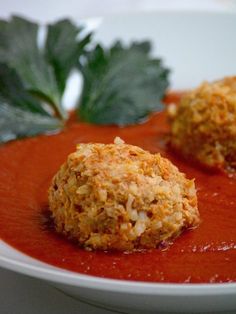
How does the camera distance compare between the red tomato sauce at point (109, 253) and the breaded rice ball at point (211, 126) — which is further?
the breaded rice ball at point (211, 126)

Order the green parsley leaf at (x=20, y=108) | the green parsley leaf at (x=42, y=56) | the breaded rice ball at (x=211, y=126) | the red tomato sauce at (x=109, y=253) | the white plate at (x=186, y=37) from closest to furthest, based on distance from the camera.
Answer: the red tomato sauce at (x=109, y=253)
the breaded rice ball at (x=211, y=126)
the green parsley leaf at (x=20, y=108)
the green parsley leaf at (x=42, y=56)
the white plate at (x=186, y=37)

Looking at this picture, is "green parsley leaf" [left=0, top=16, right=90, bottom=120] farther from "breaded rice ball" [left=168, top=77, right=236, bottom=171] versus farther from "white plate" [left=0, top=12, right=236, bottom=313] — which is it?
"breaded rice ball" [left=168, top=77, right=236, bottom=171]

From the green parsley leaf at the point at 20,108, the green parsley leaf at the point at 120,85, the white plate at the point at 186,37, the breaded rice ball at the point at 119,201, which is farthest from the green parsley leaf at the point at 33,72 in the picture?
the breaded rice ball at the point at 119,201

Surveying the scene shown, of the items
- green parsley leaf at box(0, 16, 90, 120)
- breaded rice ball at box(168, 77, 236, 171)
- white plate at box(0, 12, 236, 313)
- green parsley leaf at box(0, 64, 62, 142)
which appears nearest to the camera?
breaded rice ball at box(168, 77, 236, 171)

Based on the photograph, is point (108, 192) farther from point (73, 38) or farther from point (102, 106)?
point (73, 38)

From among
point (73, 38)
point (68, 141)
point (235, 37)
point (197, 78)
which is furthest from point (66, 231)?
point (235, 37)

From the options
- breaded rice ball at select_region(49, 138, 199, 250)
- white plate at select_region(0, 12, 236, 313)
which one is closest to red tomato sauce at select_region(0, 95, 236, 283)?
breaded rice ball at select_region(49, 138, 199, 250)

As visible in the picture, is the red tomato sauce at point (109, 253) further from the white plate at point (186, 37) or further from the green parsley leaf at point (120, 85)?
the white plate at point (186, 37)
